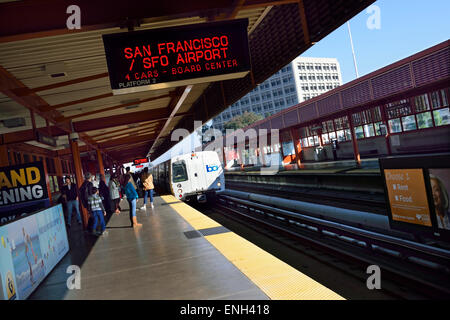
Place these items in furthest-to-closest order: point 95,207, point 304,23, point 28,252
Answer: point 95,207 < point 304,23 < point 28,252

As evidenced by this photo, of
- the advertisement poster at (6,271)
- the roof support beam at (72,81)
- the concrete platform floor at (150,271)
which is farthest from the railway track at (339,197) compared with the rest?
the advertisement poster at (6,271)

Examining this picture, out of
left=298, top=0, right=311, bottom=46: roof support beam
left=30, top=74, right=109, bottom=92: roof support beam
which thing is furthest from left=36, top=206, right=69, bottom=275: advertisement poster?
left=298, top=0, right=311, bottom=46: roof support beam

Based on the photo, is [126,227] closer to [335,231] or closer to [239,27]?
[335,231]

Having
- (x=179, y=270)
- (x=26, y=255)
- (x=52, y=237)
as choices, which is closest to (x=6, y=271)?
(x=26, y=255)

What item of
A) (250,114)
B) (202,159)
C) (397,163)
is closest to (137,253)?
(397,163)

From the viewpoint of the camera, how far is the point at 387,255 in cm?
786

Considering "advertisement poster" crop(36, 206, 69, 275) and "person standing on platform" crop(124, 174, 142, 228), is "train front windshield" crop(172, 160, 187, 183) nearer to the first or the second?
"person standing on platform" crop(124, 174, 142, 228)

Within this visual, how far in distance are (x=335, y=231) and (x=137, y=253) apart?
18.0ft

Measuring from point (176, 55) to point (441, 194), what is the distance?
487 centimetres

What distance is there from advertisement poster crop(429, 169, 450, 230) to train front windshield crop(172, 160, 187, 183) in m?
12.3

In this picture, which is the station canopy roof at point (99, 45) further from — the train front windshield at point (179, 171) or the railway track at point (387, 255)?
the train front windshield at point (179, 171)

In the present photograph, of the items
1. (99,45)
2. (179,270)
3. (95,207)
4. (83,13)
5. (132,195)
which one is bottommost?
(179,270)

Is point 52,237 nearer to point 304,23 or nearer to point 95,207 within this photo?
point 95,207

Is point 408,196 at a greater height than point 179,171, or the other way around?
point 179,171
